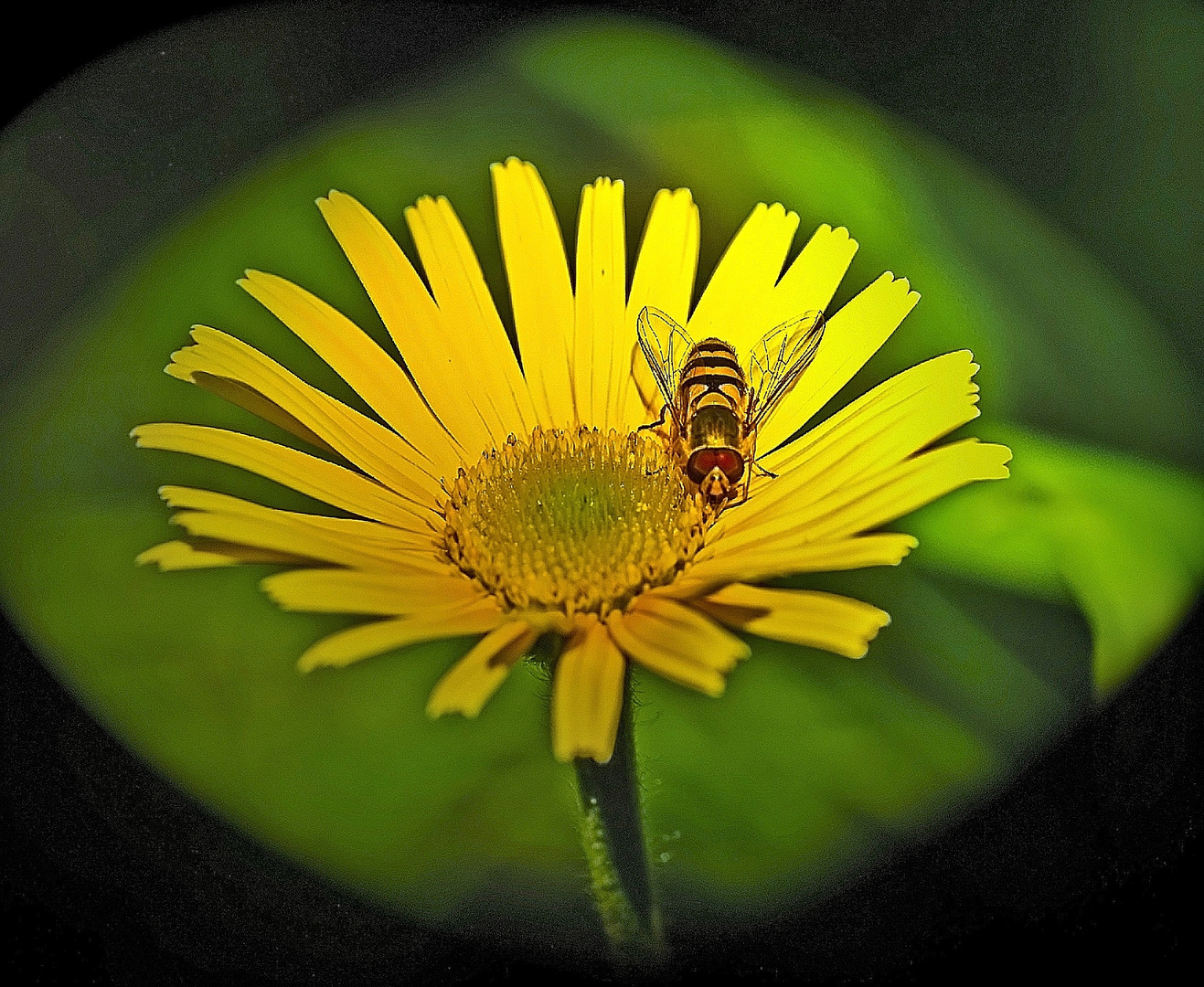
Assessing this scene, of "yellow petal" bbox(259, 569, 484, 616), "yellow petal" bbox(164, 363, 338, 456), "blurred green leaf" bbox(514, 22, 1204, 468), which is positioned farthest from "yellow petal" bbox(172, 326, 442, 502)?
"blurred green leaf" bbox(514, 22, 1204, 468)

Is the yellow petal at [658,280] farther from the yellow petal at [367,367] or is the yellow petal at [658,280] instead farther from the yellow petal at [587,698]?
the yellow petal at [587,698]

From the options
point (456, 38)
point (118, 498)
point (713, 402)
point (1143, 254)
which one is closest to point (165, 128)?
point (456, 38)

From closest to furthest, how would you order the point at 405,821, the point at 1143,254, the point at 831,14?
1. the point at 405,821
2. the point at 1143,254
3. the point at 831,14


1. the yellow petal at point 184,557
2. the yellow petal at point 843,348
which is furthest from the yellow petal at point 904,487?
the yellow petal at point 184,557

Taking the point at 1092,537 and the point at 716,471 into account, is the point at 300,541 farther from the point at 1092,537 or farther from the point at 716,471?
the point at 1092,537

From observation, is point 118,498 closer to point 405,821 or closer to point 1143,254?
→ point 405,821

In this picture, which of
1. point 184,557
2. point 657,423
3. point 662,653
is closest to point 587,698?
point 662,653

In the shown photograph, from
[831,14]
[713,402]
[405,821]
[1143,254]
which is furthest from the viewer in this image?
[831,14]
